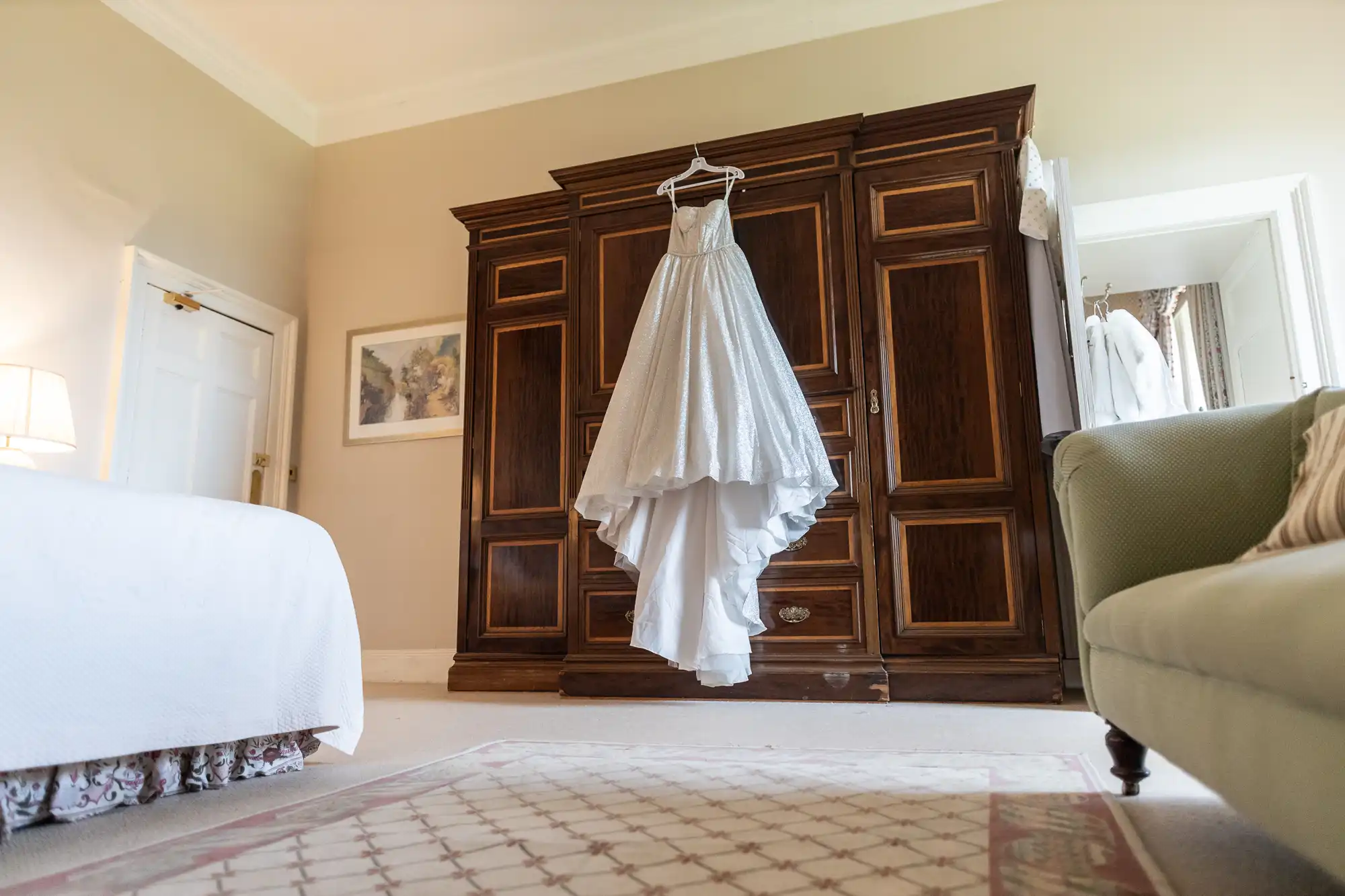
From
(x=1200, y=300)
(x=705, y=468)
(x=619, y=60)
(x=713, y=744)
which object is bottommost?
(x=713, y=744)

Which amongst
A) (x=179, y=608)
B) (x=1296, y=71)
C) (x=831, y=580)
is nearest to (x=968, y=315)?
(x=831, y=580)

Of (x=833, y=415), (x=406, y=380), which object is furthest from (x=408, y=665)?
(x=833, y=415)

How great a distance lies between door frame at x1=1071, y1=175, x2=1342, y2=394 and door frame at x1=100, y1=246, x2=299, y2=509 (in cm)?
358

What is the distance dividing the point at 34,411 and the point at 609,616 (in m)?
1.97

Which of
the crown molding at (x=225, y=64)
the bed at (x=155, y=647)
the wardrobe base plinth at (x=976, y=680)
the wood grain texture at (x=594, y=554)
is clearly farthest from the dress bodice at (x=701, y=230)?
the crown molding at (x=225, y=64)

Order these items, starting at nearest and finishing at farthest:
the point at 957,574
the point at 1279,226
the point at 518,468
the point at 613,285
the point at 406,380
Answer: the point at 957,574
the point at 1279,226
the point at 613,285
the point at 518,468
the point at 406,380

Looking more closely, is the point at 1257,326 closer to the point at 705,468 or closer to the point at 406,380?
the point at 705,468

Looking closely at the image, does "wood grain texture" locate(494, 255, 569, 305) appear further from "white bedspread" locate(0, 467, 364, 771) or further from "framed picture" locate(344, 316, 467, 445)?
"white bedspread" locate(0, 467, 364, 771)

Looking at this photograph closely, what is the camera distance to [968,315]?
2.80m

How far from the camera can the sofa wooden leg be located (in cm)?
127

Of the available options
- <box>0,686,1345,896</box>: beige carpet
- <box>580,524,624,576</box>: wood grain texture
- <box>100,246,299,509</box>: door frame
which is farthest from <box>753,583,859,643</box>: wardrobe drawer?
<box>100,246,299,509</box>: door frame

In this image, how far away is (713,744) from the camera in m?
1.88

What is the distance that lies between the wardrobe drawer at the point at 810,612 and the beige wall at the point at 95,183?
2.62 metres

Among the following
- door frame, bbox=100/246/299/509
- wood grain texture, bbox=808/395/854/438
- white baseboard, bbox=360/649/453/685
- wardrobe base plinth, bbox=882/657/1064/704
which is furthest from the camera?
white baseboard, bbox=360/649/453/685
